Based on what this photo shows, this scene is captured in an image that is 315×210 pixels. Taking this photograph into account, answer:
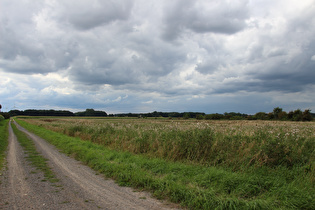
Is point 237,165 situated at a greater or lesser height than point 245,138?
lesser

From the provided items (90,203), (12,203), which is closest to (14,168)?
(12,203)

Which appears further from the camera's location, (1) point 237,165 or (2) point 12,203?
Result: (1) point 237,165

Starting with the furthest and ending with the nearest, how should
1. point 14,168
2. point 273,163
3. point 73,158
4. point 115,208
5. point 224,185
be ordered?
point 73,158, point 14,168, point 273,163, point 224,185, point 115,208

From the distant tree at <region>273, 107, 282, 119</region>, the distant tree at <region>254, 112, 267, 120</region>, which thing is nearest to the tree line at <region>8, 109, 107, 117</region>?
the distant tree at <region>254, 112, 267, 120</region>

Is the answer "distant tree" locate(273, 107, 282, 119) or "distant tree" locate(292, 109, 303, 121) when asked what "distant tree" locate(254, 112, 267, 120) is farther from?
"distant tree" locate(292, 109, 303, 121)

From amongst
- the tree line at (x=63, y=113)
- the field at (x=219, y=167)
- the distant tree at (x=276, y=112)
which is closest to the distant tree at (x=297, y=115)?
the distant tree at (x=276, y=112)

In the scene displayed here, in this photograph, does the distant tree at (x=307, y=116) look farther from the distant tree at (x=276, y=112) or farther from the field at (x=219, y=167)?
the field at (x=219, y=167)

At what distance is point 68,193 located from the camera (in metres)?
5.77

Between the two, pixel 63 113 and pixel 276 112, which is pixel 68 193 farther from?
pixel 63 113

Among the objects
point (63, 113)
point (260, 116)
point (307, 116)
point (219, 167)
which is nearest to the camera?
point (219, 167)

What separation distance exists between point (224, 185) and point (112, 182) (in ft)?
11.9

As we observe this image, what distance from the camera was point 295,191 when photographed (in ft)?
17.4

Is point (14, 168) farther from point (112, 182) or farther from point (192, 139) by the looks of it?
point (192, 139)

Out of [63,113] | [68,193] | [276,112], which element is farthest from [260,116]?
[63,113]
